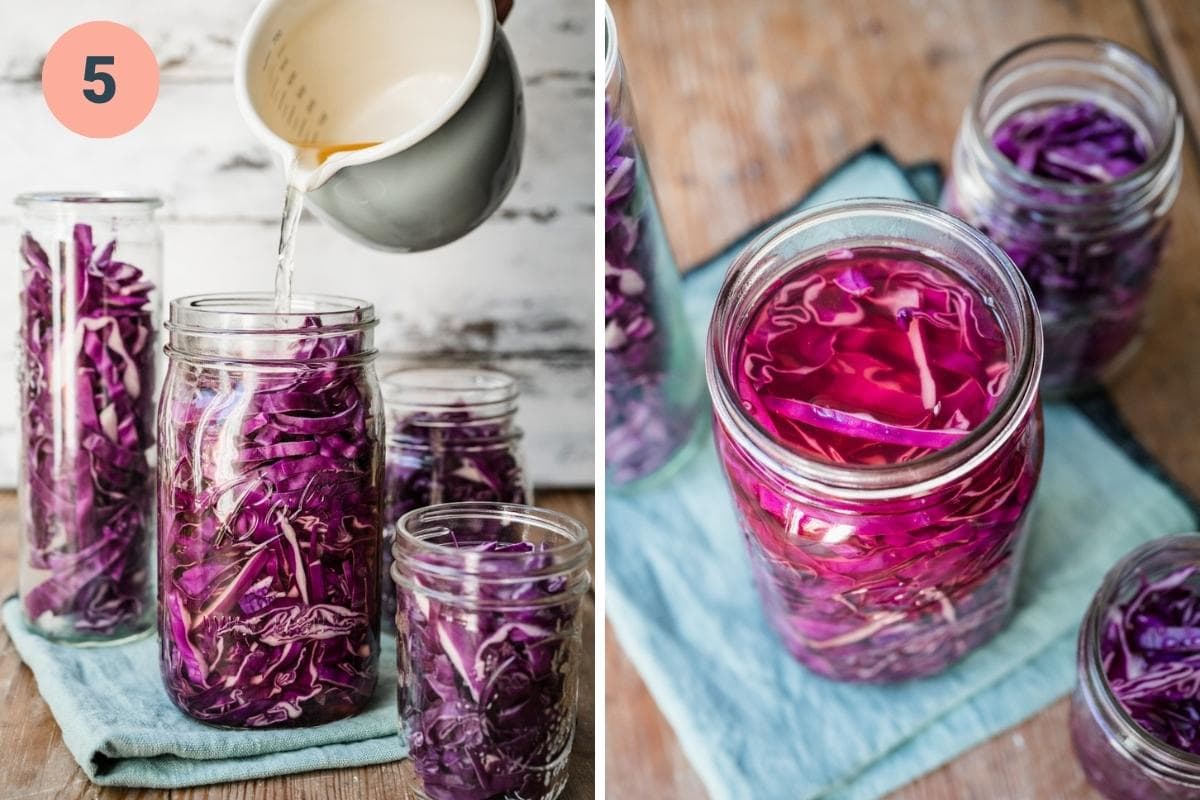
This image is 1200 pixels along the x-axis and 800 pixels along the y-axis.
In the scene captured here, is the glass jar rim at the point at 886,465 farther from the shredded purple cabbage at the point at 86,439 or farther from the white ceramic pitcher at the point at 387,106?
the shredded purple cabbage at the point at 86,439

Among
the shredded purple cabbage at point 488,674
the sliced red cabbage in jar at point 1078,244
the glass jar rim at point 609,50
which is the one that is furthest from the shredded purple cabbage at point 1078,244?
the shredded purple cabbage at point 488,674

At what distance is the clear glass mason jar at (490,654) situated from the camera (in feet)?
1.96

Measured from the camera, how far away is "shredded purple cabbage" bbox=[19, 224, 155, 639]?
2.36ft

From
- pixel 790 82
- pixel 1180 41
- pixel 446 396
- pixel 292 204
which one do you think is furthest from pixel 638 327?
pixel 1180 41

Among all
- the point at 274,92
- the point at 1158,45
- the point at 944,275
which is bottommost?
the point at 944,275

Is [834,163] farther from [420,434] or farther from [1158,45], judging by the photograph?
[420,434]

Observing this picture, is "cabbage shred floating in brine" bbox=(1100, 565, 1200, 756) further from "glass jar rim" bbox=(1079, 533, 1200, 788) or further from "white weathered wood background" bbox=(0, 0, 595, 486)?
"white weathered wood background" bbox=(0, 0, 595, 486)

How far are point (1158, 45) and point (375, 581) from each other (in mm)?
807

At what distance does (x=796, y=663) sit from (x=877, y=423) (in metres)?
0.30

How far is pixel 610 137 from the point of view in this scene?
67 cm

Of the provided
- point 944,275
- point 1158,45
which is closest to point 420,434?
point 944,275

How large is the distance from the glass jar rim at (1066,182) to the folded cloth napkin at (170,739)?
551 mm

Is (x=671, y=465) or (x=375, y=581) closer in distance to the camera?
(x=375, y=581)

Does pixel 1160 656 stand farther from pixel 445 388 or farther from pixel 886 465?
pixel 445 388
